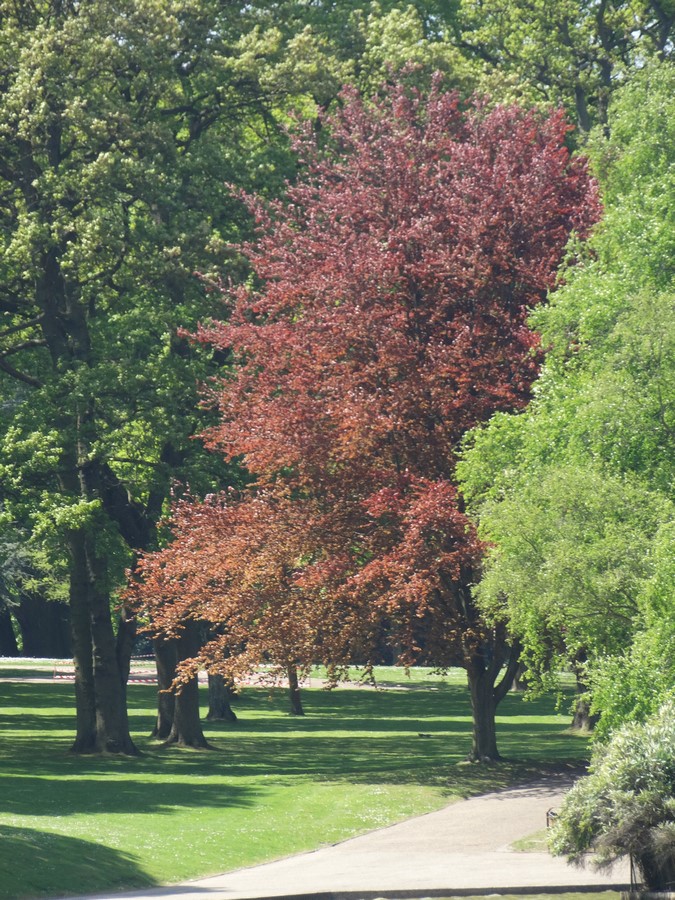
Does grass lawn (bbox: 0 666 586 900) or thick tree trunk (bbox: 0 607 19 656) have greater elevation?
thick tree trunk (bbox: 0 607 19 656)

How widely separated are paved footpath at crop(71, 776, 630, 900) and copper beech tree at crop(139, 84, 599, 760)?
572 centimetres

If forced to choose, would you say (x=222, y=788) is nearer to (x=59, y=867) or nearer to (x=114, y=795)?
(x=114, y=795)

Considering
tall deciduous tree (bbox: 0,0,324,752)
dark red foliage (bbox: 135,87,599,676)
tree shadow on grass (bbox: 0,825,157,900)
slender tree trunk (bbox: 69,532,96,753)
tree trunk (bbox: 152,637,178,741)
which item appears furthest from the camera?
tree trunk (bbox: 152,637,178,741)

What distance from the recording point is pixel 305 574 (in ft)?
94.4

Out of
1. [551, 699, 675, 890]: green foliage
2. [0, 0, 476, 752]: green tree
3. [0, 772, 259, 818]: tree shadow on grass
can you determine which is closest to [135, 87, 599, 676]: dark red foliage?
[0, 0, 476, 752]: green tree

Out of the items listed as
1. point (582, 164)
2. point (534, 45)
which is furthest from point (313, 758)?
point (534, 45)

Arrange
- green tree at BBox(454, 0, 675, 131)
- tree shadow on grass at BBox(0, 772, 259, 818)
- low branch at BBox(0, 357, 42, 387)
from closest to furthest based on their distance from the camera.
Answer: tree shadow on grass at BBox(0, 772, 259, 818), low branch at BBox(0, 357, 42, 387), green tree at BBox(454, 0, 675, 131)

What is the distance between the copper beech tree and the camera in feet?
92.2

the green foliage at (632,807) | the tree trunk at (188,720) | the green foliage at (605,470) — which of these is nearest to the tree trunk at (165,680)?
the tree trunk at (188,720)

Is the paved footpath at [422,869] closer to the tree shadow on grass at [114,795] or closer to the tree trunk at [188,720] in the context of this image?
the tree shadow on grass at [114,795]

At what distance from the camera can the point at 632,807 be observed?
52.4 feet

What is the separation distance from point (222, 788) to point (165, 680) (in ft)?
33.2

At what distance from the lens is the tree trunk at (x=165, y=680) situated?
3809 centimetres

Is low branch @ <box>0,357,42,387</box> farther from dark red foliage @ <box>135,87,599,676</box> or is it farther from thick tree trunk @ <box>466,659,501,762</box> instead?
thick tree trunk @ <box>466,659,501,762</box>
